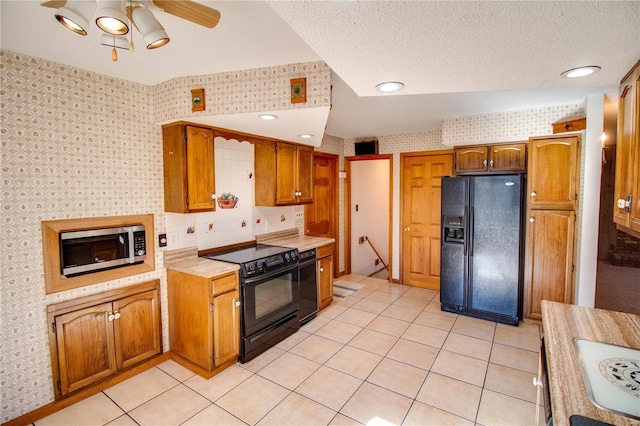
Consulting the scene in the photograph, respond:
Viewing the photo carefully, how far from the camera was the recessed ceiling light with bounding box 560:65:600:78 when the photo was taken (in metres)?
1.45

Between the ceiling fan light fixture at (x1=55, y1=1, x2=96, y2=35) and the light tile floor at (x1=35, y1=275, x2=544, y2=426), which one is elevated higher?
the ceiling fan light fixture at (x1=55, y1=1, x2=96, y2=35)

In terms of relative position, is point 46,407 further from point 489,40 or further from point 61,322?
point 489,40

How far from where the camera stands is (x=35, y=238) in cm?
210

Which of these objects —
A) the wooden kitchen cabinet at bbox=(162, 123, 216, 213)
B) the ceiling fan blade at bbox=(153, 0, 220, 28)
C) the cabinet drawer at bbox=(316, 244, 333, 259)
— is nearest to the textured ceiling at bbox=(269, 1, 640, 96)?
the ceiling fan blade at bbox=(153, 0, 220, 28)

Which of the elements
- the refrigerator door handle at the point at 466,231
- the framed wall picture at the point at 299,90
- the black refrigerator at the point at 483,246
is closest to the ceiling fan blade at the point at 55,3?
the framed wall picture at the point at 299,90

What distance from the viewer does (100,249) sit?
242cm

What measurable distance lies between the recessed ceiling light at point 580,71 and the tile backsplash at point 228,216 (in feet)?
9.02

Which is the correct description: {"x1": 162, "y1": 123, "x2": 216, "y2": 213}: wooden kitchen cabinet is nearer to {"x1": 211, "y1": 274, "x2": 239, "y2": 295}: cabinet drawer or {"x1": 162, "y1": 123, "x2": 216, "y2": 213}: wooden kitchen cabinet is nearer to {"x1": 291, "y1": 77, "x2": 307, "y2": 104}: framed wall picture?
{"x1": 211, "y1": 274, "x2": 239, "y2": 295}: cabinet drawer

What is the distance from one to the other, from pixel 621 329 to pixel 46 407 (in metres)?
3.52

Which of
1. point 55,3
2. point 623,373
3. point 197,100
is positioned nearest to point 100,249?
point 197,100

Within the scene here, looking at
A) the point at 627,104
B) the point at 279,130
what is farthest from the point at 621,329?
the point at 279,130

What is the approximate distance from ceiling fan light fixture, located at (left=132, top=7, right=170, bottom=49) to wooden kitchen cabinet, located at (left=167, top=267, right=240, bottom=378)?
173cm

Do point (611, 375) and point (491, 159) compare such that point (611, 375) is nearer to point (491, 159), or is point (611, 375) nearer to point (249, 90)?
point (249, 90)

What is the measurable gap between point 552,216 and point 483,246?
2.38 ft
